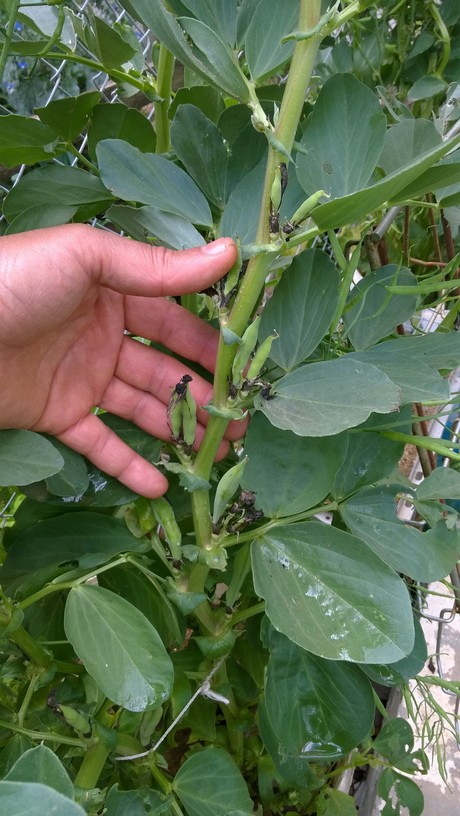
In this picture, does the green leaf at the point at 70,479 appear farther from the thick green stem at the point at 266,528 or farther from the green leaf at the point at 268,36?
the green leaf at the point at 268,36

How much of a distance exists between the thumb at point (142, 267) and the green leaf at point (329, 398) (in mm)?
102

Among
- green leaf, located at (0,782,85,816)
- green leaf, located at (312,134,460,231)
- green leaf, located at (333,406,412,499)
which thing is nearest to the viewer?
green leaf, located at (0,782,85,816)

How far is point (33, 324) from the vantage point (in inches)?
20.0

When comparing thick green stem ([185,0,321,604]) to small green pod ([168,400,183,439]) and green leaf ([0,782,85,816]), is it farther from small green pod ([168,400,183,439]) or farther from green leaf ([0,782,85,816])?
green leaf ([0,782,85,816])

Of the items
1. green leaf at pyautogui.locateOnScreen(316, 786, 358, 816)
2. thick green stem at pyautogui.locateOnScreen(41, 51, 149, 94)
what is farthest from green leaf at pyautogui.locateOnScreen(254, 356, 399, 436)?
green leaf at pyautogui.locateOnScreen(316, 786, 358, 816)

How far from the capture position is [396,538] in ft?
1.63

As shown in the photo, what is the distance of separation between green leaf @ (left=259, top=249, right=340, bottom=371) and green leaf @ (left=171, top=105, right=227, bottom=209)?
10 cm

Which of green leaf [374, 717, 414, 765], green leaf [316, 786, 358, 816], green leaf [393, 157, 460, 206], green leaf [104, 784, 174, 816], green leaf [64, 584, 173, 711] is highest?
green leaf [393, 157, 460, 206]

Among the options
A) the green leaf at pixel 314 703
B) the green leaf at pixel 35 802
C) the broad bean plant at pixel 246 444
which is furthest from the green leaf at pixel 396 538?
the green leaf at pixel 35 802

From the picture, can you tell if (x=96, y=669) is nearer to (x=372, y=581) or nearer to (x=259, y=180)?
(x=372, y=581)

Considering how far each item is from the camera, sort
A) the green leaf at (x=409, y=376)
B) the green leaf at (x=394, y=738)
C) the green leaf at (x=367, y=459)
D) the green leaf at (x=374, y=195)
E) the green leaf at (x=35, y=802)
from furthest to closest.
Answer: the green leaf at (x=394, y=738) → the green leaf at (x=367, y=459) → the green leaf at (x=409, y=376) → the green leaf at (x=374, y=195) → the green leaf at (x=35, y=802)

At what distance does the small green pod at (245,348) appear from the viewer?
1.30 ft

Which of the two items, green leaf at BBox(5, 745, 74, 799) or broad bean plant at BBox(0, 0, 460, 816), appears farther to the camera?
broad bean plant at BBox(0, 0, 460, 816)

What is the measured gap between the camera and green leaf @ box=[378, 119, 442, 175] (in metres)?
0.43
